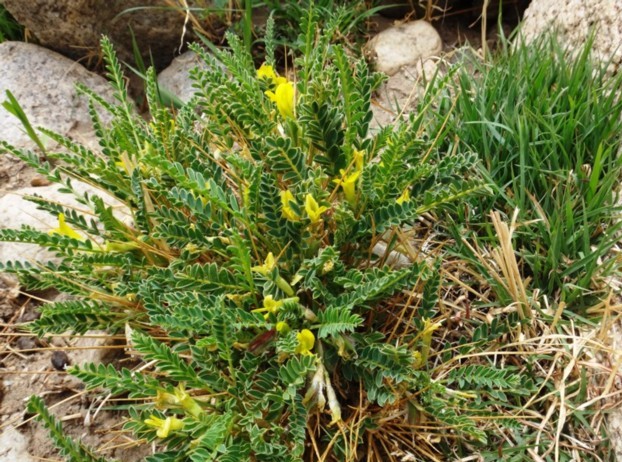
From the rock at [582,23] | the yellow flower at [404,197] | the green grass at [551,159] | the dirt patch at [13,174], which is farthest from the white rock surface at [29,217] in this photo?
the rock at [582,23]

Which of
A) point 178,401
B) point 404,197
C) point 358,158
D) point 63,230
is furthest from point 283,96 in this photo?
point 178,401

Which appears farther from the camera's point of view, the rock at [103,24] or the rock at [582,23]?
the rock at [103,24]

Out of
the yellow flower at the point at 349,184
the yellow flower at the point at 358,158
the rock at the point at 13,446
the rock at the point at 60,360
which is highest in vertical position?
the yellow flower at the point at 358,158

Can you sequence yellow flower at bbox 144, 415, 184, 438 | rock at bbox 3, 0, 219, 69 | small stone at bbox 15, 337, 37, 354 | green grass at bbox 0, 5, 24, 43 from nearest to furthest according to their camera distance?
yellow flower at bbox 144, 415, 184, 438, small stone at bbox 15, 337, 37, 354, rock at bbox 3, 0, 219, 69, green grass at bbox 0, 5, 24, 43

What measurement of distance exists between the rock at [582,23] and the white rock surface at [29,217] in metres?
1.73

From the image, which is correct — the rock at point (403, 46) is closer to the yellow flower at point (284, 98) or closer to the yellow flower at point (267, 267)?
the yellow flower at point (284, 98)

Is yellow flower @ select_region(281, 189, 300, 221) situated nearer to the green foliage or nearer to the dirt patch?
the green foliage

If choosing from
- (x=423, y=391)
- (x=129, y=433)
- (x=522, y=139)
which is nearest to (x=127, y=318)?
(x=129, y=433)

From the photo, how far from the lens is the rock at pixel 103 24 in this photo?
2742 mm

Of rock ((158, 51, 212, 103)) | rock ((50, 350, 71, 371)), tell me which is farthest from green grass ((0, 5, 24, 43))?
rock ((50, 350, 71, 371))

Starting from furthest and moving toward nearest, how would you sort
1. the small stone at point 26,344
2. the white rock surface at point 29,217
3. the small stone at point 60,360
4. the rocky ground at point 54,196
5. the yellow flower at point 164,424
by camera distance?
the white rock surface at point 29,217 → the small stone at point 26,344 → the small stone at point 60,360 → the rocky ground at point 54,196 → the yellow flower at point 164,424

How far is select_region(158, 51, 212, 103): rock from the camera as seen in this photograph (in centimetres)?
281

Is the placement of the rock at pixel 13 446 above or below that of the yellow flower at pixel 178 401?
below

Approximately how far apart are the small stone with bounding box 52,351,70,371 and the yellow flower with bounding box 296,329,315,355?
0.90 meters
